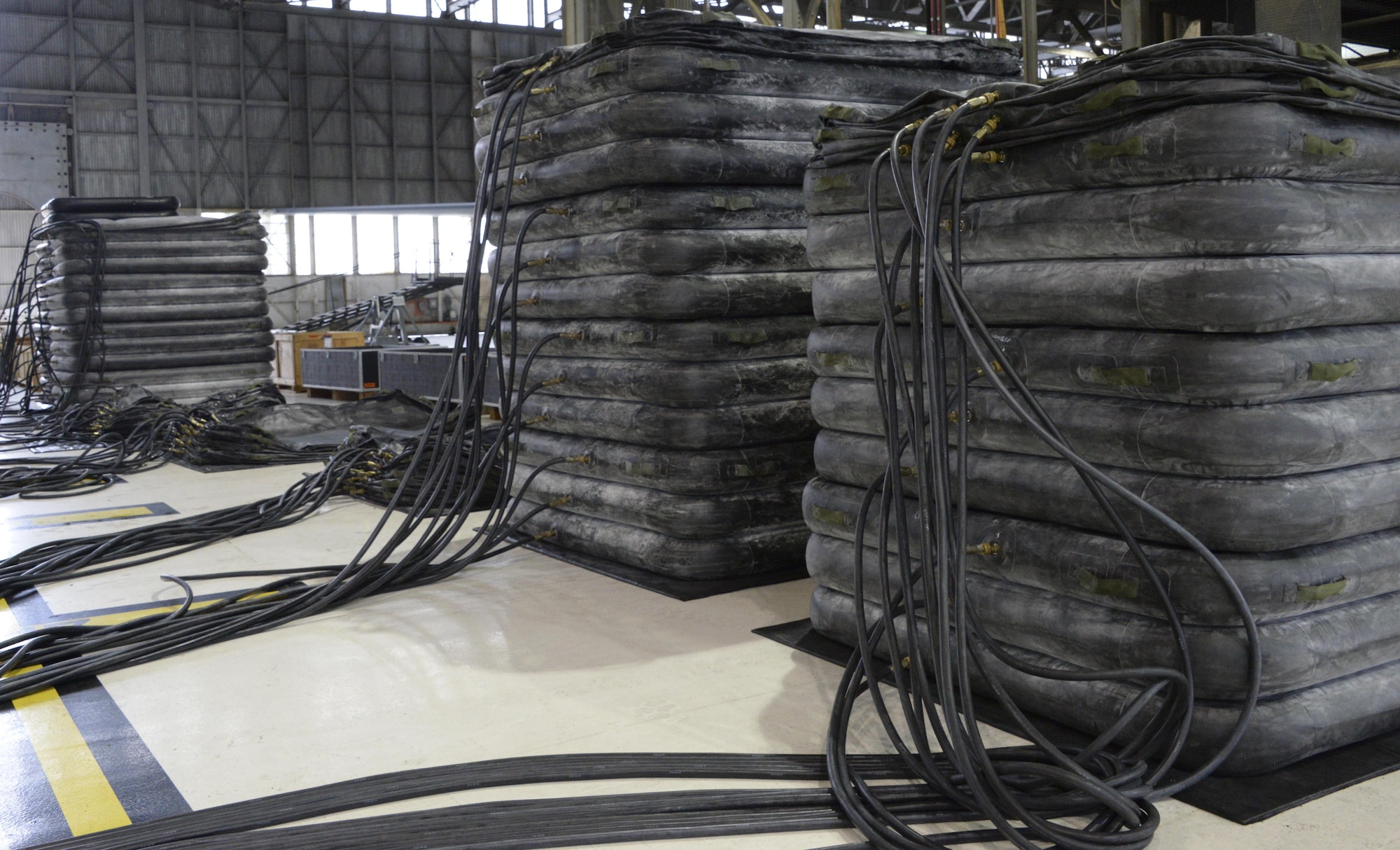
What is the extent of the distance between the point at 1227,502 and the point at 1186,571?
0.62 feet

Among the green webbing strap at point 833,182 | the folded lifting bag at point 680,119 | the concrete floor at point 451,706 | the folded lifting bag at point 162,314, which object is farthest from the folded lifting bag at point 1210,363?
the folded lifting bag at point 162,314

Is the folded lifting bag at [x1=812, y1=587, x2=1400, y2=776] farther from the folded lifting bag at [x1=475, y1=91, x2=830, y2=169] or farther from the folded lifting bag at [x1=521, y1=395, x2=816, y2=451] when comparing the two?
the folded lifting bag at [x1=475, y1=91, x2=830, y2=169]

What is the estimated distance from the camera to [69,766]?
3.17 metres

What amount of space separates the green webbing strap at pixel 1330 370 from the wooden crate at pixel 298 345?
13630 millimetres

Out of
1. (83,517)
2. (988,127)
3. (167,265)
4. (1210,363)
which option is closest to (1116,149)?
(988,127)

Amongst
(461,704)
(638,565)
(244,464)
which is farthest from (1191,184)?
(244,464)

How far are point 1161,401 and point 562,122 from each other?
323 centimetres

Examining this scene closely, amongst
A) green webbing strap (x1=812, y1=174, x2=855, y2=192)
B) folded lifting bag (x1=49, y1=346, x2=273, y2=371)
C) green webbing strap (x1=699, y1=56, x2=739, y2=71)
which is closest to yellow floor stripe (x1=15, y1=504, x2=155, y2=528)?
green webbing strap (x1=699, y1=56, x2=739, y2=71)

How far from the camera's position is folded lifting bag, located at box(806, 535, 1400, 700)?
2.77m

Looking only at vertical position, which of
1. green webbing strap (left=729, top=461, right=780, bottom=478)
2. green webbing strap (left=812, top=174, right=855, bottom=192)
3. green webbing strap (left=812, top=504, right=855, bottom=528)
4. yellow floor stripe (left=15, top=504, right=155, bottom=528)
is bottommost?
yellow floor stripe (left=15, top=504, right=155, bottom=528)

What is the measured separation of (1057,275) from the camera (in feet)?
10.1

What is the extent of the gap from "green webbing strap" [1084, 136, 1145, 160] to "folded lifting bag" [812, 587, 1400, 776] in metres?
1.28

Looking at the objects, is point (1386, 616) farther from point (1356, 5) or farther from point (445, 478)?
point (1356, 5)

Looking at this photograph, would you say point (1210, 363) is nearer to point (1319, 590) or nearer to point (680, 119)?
point (1319, 590)
